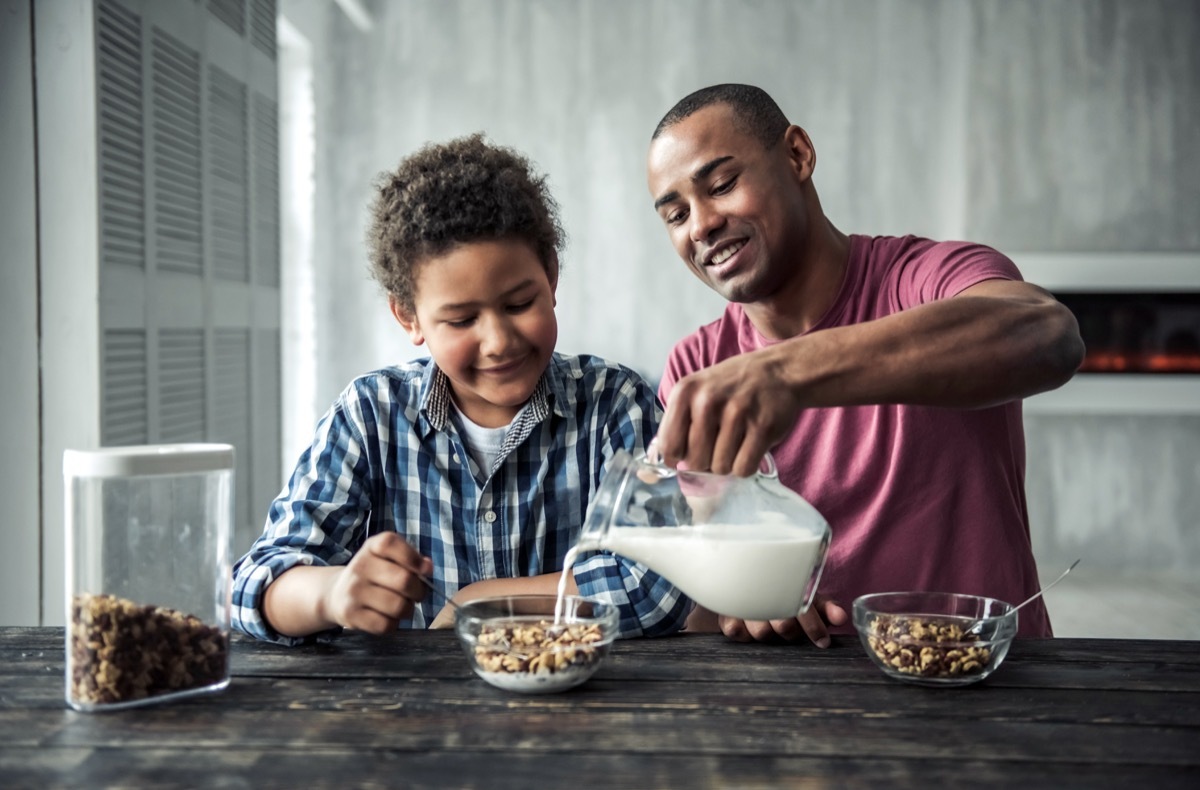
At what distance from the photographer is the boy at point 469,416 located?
134cm

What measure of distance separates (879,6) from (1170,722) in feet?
14.2

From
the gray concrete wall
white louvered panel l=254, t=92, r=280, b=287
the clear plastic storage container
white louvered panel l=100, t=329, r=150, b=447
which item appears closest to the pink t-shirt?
the clear plastic storage container

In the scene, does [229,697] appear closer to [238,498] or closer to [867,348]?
[867,348]

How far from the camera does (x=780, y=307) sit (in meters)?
1.77

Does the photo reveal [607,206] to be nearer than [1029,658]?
No

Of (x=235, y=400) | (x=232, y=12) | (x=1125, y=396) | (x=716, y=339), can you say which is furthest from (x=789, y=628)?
(x=1125, y=396)

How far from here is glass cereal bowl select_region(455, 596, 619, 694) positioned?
96 cm

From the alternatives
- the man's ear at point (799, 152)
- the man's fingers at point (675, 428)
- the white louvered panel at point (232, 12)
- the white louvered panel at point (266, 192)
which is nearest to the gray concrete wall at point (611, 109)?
the white louvered panel at point (266, 192)

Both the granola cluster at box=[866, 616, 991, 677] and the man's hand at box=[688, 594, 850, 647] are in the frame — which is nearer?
the granola cluster at box=[866, 616, 991, 677]

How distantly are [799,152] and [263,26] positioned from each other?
243 centimetres

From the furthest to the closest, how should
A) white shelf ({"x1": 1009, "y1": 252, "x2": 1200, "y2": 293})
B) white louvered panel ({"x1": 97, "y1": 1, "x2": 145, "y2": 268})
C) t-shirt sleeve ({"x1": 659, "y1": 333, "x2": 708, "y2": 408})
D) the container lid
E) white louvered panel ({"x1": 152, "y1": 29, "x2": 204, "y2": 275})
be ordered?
1. white shelf ({"x1": 1009, "y1": 252, "x2": 1200, "y2": 293})
2. white louvered panel ({"x1": 152, "y1": 29, "x2": 204, "y2": 275})
3. white louvered panel ({"x1": 97, "y1": 1, "x2": 145, "y2": 268})
4. t-shirt sleeve ({"x1": 659, "y1": 333, "x2": 708, "y2": 408})
5. the container lid

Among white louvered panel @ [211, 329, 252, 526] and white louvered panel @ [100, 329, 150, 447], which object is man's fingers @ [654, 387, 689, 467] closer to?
white louvered panel @ [100, 329, 150, 447]

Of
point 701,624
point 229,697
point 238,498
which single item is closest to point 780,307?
point 701,624

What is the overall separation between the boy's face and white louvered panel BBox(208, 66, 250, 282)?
1999 mm
